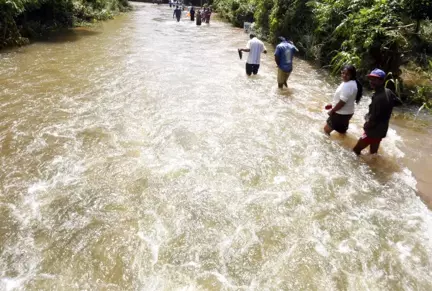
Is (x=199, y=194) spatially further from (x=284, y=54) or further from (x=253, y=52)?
(x=253, y=52)

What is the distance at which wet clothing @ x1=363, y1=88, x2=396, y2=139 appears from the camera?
198 inches

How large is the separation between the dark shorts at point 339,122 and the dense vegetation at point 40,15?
12921 millimetres

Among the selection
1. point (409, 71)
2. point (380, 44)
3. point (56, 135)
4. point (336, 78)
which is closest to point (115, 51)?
point (56, 135)

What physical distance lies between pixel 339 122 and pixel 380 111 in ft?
4.10

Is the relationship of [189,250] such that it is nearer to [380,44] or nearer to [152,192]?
[152,192]

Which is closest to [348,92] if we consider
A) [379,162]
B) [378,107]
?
[378,107]

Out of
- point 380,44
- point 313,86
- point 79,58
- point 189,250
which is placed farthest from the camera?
point 79,58

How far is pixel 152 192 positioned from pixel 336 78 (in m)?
8.60

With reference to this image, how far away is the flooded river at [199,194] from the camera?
345 cm

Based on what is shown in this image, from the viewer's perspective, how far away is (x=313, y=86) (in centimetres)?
1012

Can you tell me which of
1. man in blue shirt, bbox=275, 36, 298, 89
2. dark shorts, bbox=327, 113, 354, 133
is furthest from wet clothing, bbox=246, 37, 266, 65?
dark shorts, bbox=327, 113, 354, 133

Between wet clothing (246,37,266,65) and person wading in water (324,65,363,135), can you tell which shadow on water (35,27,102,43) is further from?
person wading in water (324,65,363,135)

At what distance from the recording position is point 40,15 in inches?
696

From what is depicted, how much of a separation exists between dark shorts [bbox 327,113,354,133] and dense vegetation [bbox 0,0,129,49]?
12.9 meters
